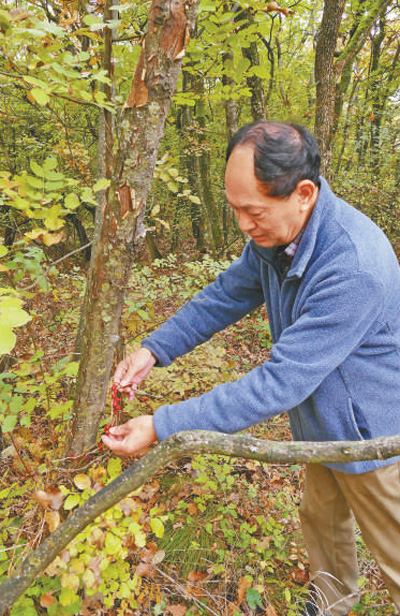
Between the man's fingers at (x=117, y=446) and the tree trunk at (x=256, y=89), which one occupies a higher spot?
the tree trunk at (x=256, y=89)

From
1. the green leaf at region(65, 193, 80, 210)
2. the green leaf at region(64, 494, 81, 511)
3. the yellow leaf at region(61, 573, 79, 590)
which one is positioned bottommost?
the yellow leaf at region(61, 573, 79, 590)

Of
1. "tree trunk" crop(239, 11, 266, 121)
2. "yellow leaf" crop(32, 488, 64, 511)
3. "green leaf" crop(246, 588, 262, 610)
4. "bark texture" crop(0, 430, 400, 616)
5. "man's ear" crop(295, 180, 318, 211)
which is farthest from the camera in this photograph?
"tree trunk" crop(239, 11, 266, 121)

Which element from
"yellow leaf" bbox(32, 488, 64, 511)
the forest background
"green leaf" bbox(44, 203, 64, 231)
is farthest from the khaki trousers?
"green leaf" bbox(44, 203, 64, 231)

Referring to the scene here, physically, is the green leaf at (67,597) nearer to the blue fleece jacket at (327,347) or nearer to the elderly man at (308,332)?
the elderly man at (308,332)

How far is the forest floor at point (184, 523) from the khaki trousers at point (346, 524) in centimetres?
29

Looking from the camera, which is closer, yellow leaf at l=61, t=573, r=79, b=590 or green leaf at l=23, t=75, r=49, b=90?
green leaf at l=23, t=75, r=49, b=90

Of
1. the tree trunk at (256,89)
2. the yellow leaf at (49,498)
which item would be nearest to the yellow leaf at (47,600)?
the yellow leaf at (49,498)

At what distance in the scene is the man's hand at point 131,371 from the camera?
5.83 ft

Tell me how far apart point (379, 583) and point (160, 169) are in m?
3.34

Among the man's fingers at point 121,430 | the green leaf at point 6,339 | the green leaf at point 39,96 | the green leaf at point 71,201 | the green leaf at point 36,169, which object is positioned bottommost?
Result: the man's fingers at point 121,430

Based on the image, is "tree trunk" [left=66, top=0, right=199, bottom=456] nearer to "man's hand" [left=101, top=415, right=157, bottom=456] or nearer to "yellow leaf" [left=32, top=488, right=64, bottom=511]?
"yellow leaf" [left=32, top=488, right=64, bottom=511]

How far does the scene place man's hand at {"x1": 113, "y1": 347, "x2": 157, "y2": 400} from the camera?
178 centimetres

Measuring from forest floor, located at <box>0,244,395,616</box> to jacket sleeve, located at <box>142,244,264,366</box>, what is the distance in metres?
0.32

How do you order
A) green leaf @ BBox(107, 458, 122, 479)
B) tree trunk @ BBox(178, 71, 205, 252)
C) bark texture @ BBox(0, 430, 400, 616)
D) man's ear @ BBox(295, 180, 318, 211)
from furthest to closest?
tree trunk @ BBox(178, 71, 205, 252), green leaf @ BBox(107, 458, 122, 479), man's ear @ BBox(295, 180, 318, 211), bark texture @ BBox(0, 430, 400, 616)
